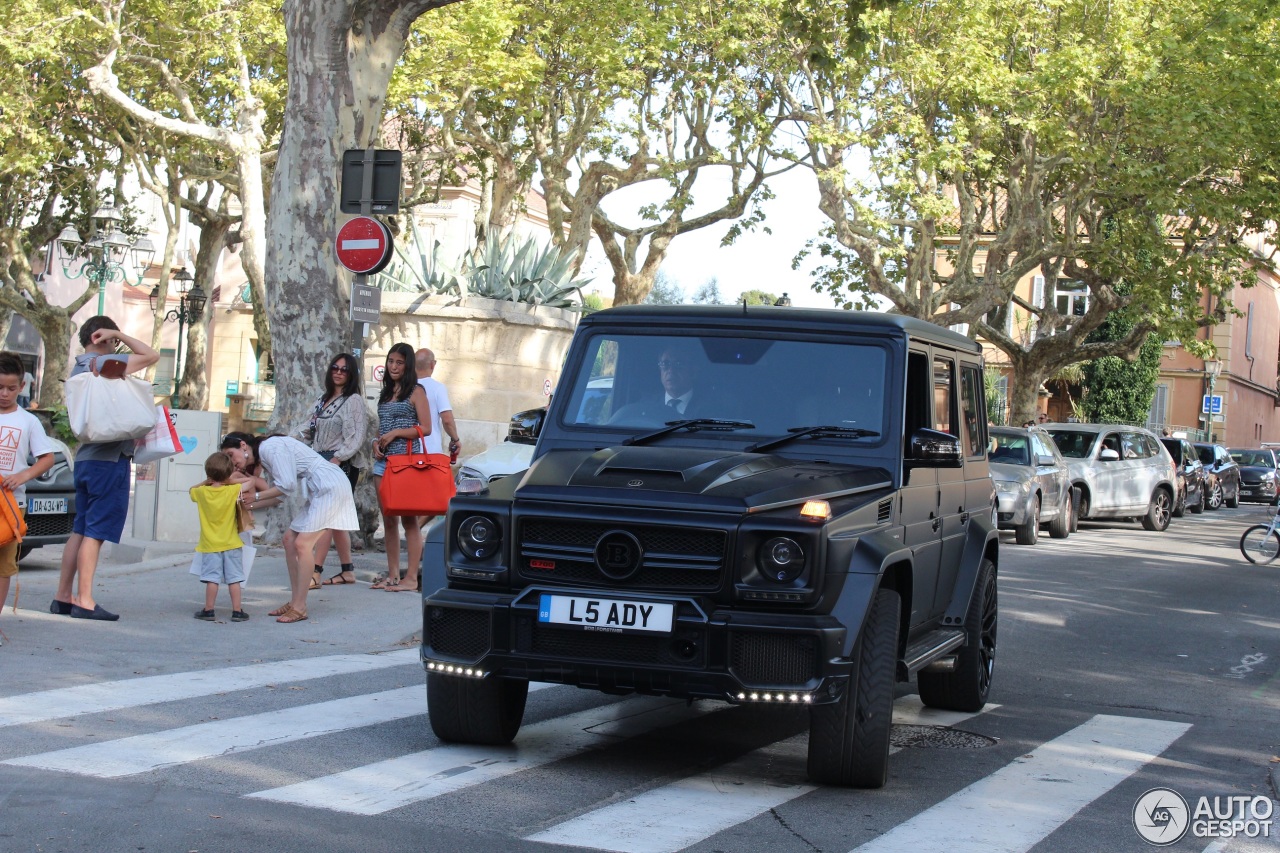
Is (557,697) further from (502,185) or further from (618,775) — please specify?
(502,185)

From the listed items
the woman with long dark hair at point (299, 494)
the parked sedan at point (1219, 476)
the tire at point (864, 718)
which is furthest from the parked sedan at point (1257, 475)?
the tire at point (864, 718)

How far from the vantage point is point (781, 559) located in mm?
5812

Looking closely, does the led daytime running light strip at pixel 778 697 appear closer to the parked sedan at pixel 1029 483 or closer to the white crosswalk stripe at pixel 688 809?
the white crosswalk stripe at pixel 688 809

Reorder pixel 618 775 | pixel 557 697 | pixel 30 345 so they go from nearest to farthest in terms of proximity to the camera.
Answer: pixel 618 775 < pixel 557 697 < pixel 30 345

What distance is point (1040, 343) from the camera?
3831 cm

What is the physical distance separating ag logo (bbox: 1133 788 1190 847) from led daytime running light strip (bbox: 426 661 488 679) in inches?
103

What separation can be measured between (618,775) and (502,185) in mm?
25666

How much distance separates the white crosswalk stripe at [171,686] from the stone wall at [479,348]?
8.59 metres

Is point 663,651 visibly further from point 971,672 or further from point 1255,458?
point 1255,458

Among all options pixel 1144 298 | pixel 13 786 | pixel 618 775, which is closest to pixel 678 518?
pixel 618 775

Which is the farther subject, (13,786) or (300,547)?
(300,547)

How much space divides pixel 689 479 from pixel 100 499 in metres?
5.05

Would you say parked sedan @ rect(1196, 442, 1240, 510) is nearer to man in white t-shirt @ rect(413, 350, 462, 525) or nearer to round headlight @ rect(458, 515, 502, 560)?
man in white t-shirt @ rect(413, 350, 462, 525)

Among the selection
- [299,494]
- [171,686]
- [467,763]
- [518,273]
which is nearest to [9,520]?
[171,686]
